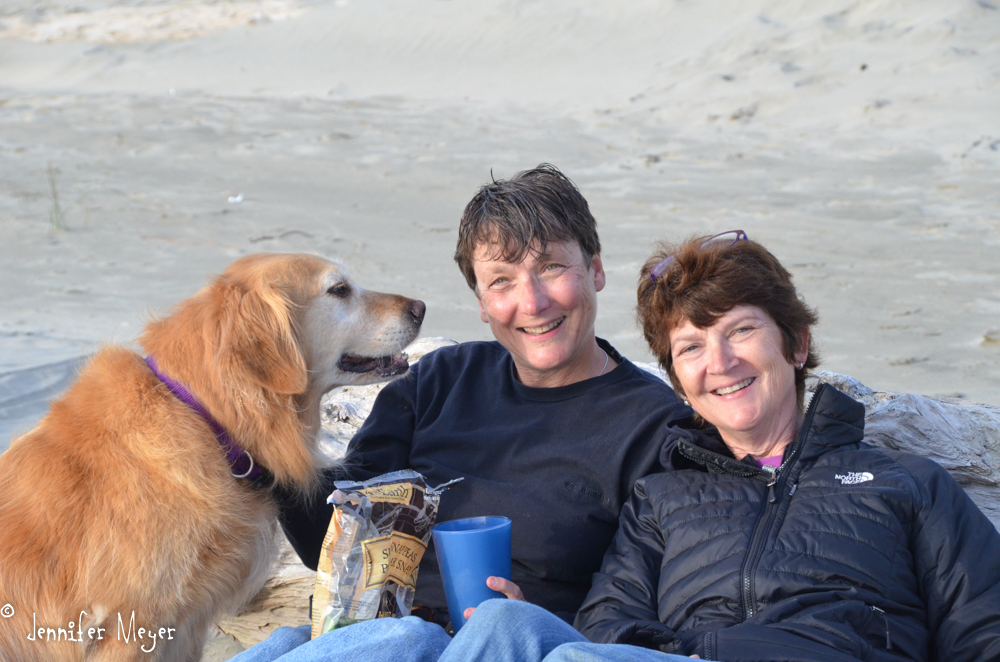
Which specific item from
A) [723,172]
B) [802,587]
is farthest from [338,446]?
[723,172]

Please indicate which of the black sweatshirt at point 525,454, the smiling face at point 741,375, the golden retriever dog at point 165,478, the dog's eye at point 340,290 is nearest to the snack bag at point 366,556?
the black sweatshirt at point 525,454

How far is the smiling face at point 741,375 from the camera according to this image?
2273 millimetres

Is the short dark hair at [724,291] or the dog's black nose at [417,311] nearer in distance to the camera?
the short dark hair at [724,291]

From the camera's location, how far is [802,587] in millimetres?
2002

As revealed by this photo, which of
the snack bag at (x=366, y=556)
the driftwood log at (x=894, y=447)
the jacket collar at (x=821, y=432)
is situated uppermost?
the jacket collar at (x=821, y=432)

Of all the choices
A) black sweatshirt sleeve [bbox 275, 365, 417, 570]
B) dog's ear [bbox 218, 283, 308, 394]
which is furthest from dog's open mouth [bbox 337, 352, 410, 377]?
dog's ear [bbox 218, 283, 308, 394]

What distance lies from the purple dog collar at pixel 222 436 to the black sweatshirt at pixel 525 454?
8.8 inches

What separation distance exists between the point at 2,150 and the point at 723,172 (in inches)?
357

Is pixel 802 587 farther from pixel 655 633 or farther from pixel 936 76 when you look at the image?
pixel 936 76

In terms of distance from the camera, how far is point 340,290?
298cm

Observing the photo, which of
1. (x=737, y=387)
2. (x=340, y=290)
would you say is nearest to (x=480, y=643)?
(x=737, y=387)

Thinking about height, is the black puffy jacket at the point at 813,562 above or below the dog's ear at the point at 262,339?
below
